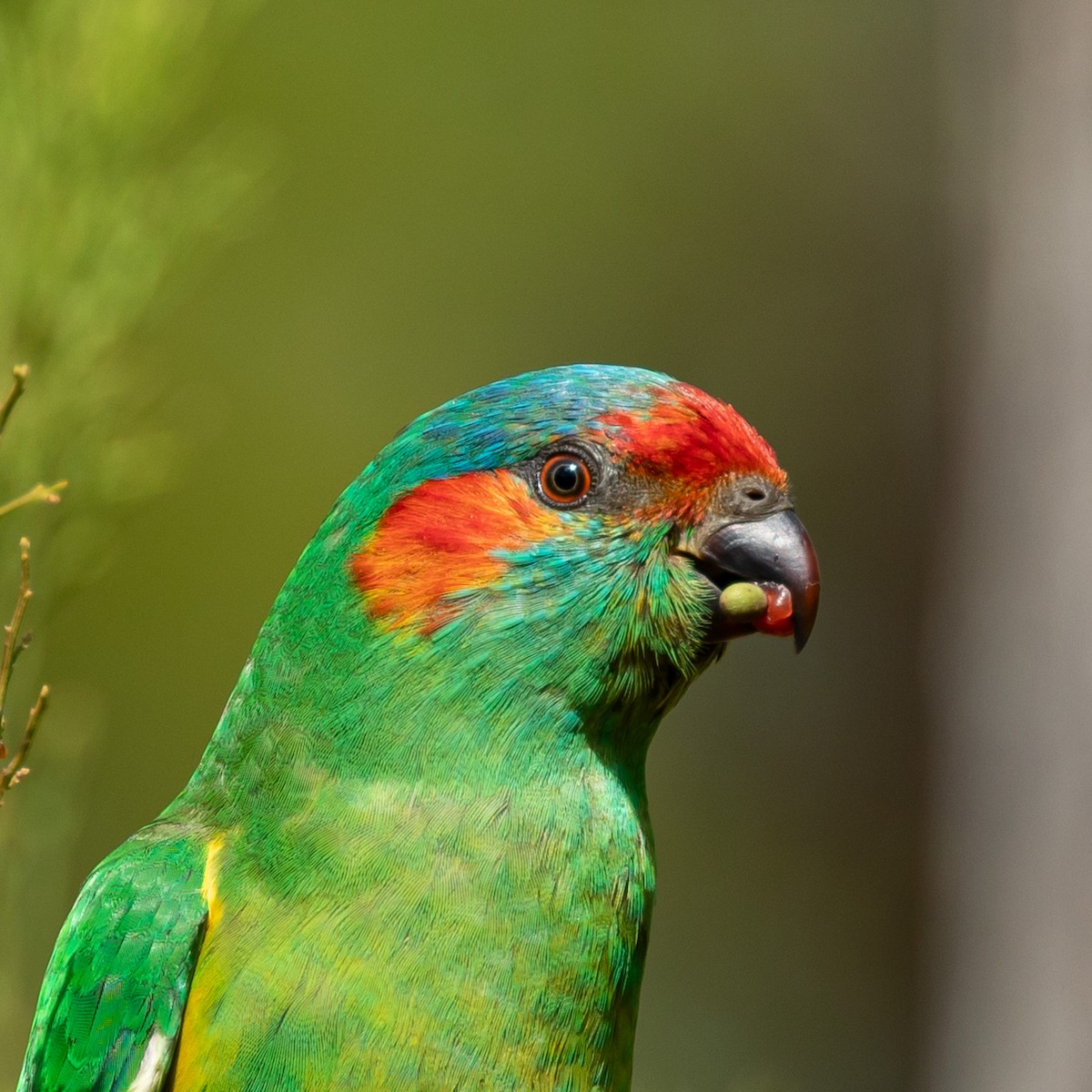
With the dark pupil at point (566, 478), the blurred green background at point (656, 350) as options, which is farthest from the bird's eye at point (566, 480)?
the blurred green background at point (656, 350)

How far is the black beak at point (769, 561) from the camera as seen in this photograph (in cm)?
235

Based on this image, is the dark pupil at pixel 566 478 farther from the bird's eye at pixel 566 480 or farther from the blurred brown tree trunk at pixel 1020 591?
the blurred brown tree trunk at pixel 1020 591

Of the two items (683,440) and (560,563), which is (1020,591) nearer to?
(683,440)

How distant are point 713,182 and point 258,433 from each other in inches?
196

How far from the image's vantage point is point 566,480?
239cm

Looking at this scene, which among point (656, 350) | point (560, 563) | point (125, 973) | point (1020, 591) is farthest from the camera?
point (656, 350)

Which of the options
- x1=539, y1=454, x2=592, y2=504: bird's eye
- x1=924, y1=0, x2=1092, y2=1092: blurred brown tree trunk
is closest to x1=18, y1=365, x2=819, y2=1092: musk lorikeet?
x1=539, y1=454, x2=592, y2=504: bird's eye

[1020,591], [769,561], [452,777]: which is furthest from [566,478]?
[1020,591]

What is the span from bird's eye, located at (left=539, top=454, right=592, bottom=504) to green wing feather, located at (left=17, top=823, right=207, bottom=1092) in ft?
2.75

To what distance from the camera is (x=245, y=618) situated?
847 centimetres

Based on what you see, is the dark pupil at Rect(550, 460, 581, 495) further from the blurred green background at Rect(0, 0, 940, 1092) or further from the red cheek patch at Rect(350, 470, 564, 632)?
the blurred green background at Rect(0, 0, 940, 1092)

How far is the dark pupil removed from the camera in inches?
94.0

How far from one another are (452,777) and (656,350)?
8.81 meters

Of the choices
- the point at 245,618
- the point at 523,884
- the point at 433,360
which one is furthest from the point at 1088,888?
the point at 433,360
